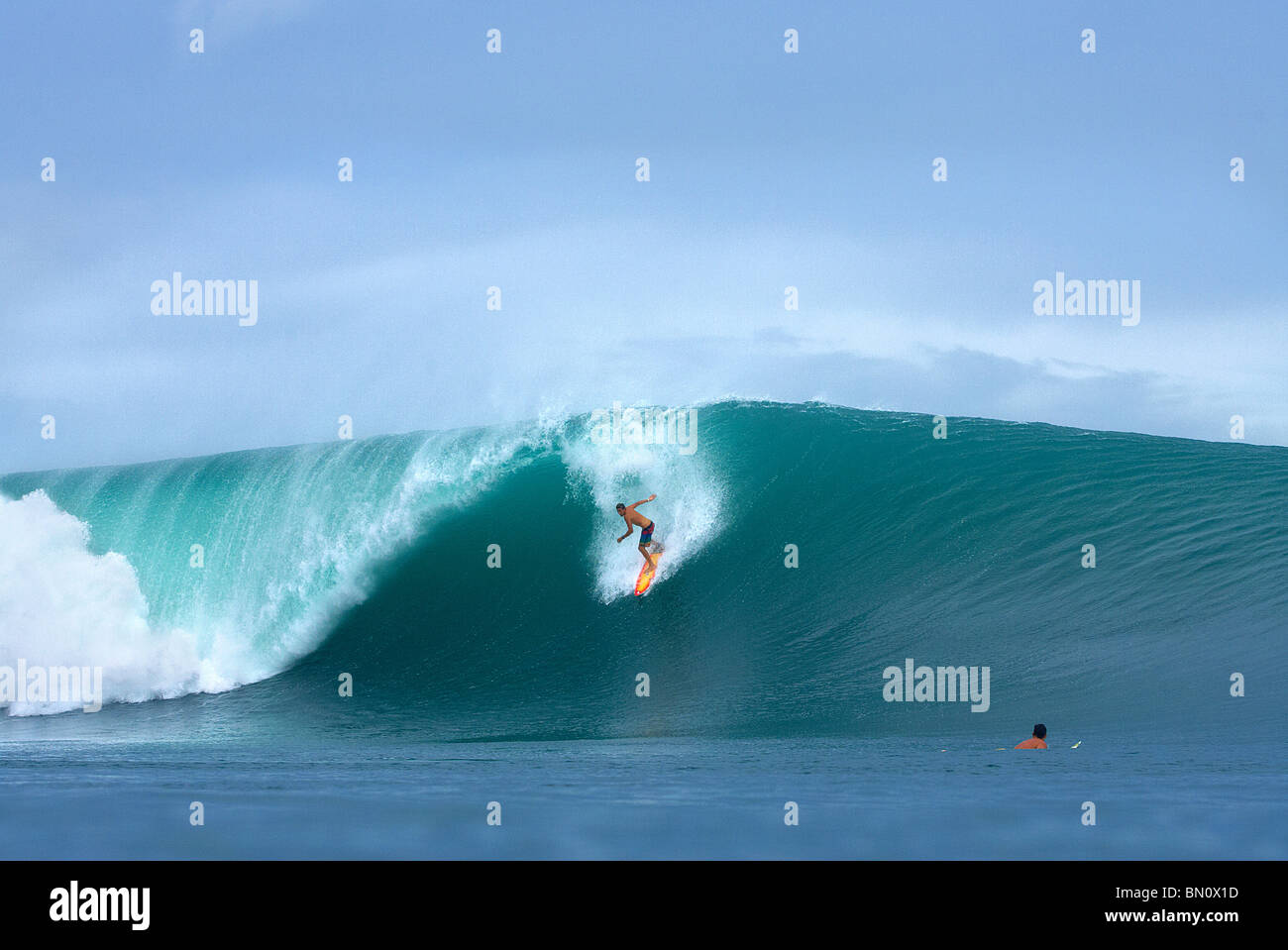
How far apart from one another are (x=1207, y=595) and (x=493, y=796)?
862cm

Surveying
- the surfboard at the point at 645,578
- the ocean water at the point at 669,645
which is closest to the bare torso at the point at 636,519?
the surfboard at the point at 645,578

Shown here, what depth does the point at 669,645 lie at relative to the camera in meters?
12.8

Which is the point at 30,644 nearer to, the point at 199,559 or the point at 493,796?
the point at 199,559

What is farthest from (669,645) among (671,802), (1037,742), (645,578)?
(671,802)

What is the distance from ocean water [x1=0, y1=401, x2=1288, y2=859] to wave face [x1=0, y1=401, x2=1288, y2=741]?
2.2 inches

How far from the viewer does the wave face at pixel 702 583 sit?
36.1 feet

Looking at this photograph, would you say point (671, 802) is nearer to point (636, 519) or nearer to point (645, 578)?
point (645, 578)

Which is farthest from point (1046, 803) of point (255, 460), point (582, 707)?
point (255, 460)

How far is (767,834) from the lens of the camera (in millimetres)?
5770

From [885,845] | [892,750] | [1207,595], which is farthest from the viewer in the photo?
[1207,595]

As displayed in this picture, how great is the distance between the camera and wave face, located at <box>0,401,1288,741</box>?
11008mm

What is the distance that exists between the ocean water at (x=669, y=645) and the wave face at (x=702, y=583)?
6cm
